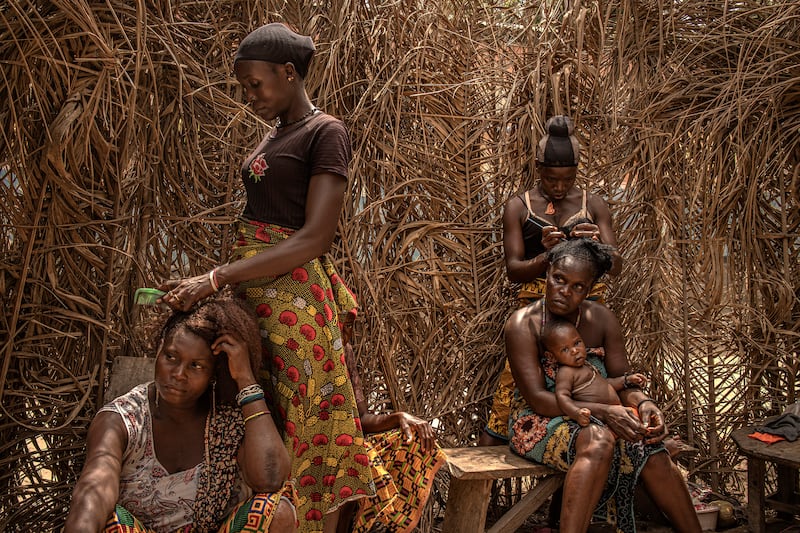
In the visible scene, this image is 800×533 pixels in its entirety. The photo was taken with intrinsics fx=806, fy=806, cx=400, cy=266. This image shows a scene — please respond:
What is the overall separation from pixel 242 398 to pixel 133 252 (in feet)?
4.05

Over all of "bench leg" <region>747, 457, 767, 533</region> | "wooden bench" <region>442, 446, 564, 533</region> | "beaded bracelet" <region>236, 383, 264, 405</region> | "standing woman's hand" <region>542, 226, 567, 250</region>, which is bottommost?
"bench leg" <region>747, 457, 767, 533</region>

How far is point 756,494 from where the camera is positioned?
12.6 feet

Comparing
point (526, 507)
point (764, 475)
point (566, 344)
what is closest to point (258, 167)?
point (566, 344)

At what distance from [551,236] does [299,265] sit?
1.61 m

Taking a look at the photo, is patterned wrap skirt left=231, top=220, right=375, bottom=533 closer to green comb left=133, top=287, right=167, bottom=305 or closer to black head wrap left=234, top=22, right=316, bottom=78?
green comb left=133, top=287, right=167, bottom=305

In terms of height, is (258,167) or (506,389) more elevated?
(258,167)

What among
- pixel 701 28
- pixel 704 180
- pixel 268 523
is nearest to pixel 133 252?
pixel 268 523

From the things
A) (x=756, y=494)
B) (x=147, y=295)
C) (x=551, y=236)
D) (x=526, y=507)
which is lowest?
(x=756, y=494)

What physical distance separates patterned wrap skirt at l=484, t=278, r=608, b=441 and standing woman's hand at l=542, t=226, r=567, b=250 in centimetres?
22

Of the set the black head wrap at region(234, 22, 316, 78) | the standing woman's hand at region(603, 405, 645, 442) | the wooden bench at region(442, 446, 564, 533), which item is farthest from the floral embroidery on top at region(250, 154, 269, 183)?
the standing woman's hand at region(603, 405, 645, 442)

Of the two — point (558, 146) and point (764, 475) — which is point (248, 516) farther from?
point (764, 475)

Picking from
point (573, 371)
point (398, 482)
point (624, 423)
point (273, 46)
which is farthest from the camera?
point (573, 371)

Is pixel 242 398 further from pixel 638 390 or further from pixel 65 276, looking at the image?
pixel 638 390

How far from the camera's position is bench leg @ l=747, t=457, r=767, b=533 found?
3.83m
